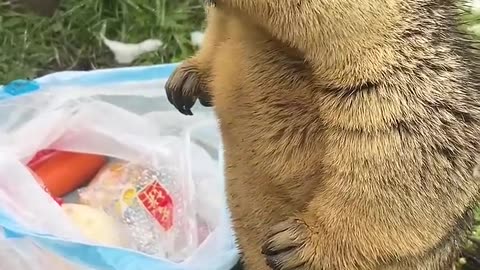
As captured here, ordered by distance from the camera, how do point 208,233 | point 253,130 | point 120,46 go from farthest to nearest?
1. point 120,46
2. point 208,233
3. point 253,130

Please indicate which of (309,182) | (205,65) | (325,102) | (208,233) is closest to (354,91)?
(325,102)

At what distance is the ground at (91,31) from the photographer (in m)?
2.06

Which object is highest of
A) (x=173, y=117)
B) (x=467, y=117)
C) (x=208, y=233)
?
(x=467, y=117)

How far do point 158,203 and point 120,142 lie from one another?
143 millimetres

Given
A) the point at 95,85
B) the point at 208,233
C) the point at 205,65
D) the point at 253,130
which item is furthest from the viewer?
the point at 95,85

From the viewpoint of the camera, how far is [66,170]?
1680 mm

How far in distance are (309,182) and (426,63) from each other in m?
0.18

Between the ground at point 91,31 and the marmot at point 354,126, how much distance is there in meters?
1.04

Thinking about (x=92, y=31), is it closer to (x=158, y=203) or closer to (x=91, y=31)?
(x=91, y=31)

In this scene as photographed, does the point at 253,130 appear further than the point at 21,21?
No

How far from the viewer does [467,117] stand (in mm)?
977

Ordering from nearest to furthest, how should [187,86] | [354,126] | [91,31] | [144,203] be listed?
[354,126] → [187,86] → [144,203] → [91,31]

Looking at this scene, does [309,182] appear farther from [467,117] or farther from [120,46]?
[120,46]

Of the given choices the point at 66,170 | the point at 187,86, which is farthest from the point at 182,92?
the point at 66,170
